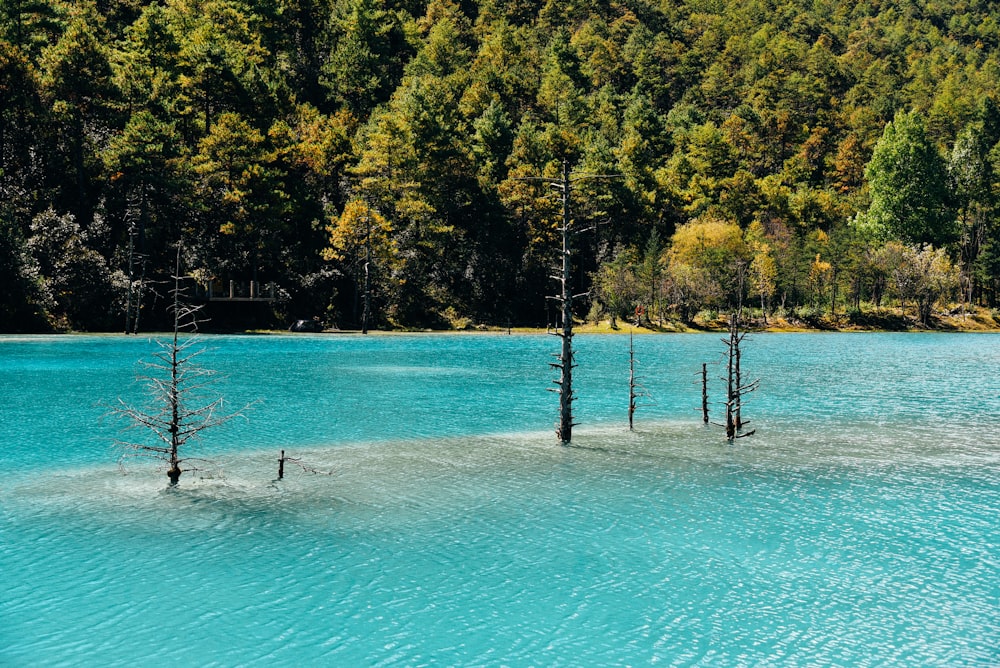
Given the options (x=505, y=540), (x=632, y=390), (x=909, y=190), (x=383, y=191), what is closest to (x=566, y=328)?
(x=632, y=390)

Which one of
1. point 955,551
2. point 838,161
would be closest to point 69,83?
point 955,551

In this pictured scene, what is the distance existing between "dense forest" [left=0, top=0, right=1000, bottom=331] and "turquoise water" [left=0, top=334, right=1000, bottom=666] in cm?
4411

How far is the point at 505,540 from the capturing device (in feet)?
85.4

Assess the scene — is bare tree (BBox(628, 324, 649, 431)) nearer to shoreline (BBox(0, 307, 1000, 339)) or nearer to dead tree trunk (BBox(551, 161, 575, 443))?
dead tree trunk (BBox(551, 161, 575, 443))

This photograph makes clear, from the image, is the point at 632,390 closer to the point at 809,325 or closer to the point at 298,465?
the point at 298,465

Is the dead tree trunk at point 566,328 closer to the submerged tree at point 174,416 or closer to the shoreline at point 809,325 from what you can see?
the submerged tree at point 174,416

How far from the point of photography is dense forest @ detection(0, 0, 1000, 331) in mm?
111000

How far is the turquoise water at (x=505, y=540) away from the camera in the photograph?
61.0 ft

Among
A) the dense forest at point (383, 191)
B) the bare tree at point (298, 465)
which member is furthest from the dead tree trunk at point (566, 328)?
the dense forest at point (383, 191)

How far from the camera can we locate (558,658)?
1773 cm

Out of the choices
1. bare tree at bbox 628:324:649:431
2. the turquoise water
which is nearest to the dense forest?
bare tree at bbox 628:324:649:431

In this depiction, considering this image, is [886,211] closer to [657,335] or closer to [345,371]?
[657,335]

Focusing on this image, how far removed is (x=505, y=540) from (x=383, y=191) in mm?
109878

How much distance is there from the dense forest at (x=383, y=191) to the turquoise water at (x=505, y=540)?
145 feet
